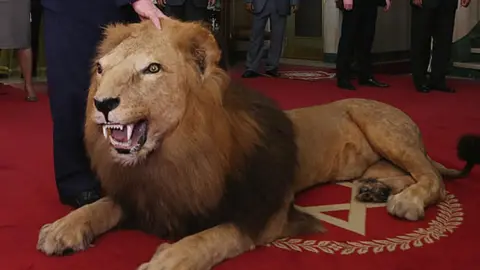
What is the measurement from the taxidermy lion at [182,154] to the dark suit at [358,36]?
3721mm

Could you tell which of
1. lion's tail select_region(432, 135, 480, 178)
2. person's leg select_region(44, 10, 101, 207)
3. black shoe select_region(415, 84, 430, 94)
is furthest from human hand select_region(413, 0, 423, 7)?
person's leg select_region(44, 10, 101, 207)

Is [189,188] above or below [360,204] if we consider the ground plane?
above

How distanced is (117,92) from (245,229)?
508mm

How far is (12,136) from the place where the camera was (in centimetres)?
363

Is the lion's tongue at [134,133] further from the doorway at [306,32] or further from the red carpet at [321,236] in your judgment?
the doorway at [306,32]

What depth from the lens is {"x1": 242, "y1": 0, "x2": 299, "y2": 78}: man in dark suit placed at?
6.33 meters

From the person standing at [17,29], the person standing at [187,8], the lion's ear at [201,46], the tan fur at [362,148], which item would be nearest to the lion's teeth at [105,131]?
the lion's ear at [201,46]

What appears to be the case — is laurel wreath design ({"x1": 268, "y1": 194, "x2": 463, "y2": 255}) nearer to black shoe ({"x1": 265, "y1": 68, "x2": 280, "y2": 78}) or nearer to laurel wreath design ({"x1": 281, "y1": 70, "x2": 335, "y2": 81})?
laurel wreath design ({"x1": 281, "y1": 70, "x2": 335, "y2": 81})

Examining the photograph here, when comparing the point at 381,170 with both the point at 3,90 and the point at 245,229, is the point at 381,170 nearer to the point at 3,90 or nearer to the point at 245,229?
the point at 245,229

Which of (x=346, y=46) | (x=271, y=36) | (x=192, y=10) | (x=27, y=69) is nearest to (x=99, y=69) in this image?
(x=27, y=69)

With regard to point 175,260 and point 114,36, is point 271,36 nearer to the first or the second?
point 114,36

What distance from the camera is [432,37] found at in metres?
5.64

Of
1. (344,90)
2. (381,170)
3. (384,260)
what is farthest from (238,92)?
(344,90)

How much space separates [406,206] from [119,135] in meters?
1.01
